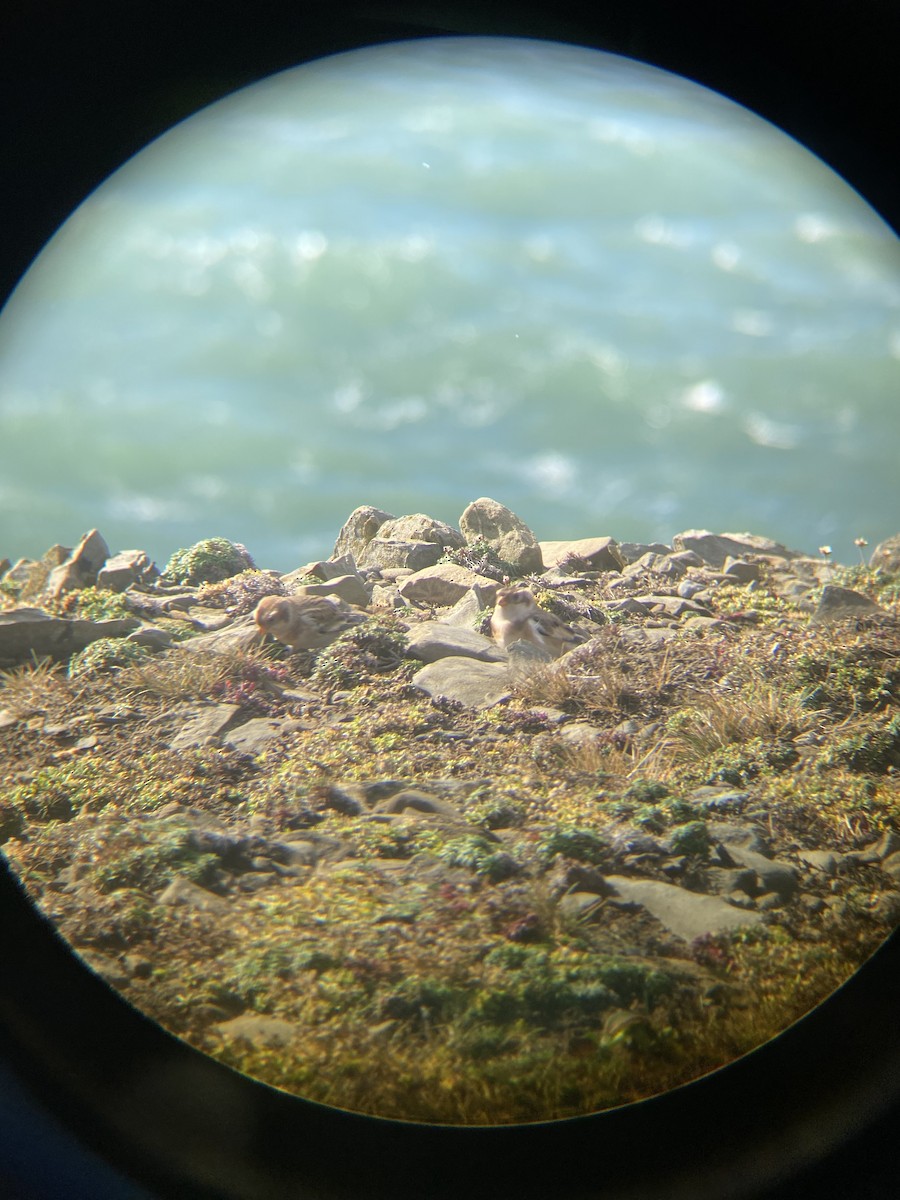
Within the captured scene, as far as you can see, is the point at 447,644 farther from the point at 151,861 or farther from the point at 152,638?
the point at 151,861

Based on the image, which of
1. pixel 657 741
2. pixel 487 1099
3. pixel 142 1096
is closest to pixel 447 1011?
pixel 487 1099

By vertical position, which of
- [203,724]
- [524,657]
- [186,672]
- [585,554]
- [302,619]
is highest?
[585,554]

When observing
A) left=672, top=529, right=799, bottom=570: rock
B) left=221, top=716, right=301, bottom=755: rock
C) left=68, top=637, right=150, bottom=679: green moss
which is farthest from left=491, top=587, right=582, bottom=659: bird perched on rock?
left=68, top=637, right=150, bottom=679: green moss

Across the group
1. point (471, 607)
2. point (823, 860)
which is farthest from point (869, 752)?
point (471, 607)

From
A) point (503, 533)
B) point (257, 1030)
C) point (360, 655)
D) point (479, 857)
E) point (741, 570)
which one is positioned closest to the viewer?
point (257, 1030)

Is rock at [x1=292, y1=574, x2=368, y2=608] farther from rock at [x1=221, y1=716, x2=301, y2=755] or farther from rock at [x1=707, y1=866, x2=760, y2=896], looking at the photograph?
rock at [x1=707, y1=866, x2=760, y2=896]

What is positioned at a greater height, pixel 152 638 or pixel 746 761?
pixel 152 638

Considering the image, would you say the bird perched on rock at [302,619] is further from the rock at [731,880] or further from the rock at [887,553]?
the rock at [887,553]
